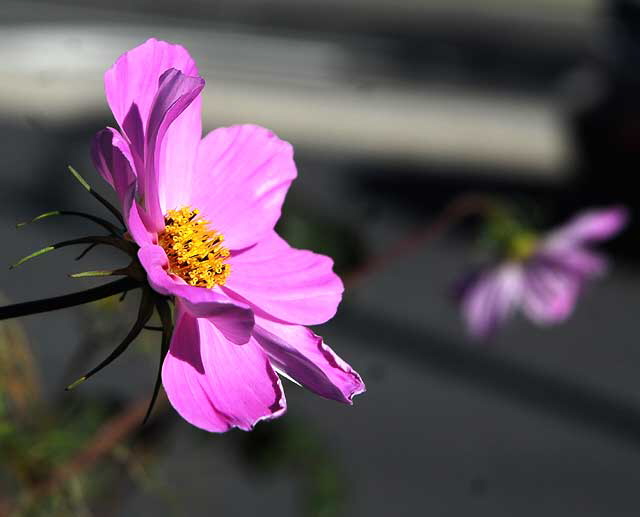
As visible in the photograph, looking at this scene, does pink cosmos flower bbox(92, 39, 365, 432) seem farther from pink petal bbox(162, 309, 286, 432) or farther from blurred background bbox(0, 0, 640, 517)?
blurred background bbox(0, 0, 640, 517)

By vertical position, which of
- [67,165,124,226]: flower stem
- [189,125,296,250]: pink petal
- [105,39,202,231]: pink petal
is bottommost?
[189,125,296,250]: pink petal

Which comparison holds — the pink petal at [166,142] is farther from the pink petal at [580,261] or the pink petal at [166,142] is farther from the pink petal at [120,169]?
the pink petal at [580,261]

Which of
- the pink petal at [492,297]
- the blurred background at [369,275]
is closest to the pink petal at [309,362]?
the blurred background at [369,275]

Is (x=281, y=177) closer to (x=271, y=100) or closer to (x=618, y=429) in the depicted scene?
(x=618, y=429)

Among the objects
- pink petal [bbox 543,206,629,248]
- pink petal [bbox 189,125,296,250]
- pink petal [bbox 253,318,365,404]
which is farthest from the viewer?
pink petal [bbox 543,206,629,248]

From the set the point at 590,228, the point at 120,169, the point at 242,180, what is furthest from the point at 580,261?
the point at 120,169

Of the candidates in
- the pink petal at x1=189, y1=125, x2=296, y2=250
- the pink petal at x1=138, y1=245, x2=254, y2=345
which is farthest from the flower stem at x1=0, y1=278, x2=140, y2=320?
the pink petal at x1=189, y1=125, x2=296, y2=250
